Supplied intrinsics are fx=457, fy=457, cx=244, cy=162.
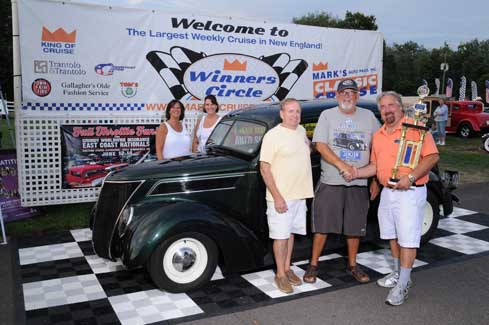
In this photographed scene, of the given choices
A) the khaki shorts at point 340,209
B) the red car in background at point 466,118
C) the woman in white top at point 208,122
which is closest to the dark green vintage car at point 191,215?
the khaki shorts at point 340,209

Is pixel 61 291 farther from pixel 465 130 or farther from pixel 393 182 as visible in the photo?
pixel 465 130

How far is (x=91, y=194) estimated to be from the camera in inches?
272

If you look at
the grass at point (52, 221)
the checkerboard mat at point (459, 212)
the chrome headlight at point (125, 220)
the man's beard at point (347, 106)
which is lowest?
the grass at point (52, 221)

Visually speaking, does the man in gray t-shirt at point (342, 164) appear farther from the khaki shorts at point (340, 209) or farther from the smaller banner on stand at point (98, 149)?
the smaller banner on stand at point (98, 149)

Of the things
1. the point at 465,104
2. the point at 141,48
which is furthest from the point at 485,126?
the point at 141,48

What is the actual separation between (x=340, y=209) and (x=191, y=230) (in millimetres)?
1355

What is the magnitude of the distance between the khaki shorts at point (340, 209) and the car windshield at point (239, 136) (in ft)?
2.64

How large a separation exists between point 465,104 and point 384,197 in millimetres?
18448

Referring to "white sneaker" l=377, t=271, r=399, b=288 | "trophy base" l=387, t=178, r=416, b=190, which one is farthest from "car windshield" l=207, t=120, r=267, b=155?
"white sneaker" l=377, t=271, r=399, b=288

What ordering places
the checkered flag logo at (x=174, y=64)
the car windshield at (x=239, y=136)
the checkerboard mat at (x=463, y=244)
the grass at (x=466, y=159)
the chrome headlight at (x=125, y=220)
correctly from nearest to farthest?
the chrome headlight at (x=125, y=220) < the car windshield at (x=239, y=136) < the checkerboard mat at (x=463, y=244) < the checkered flag logo at (x=174, y=64) < the grass at (x=466, y=159)

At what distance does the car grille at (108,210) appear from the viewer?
4.16 meters

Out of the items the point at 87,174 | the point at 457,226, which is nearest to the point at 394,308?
the point at 457,226

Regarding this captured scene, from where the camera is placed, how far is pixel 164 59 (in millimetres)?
7438

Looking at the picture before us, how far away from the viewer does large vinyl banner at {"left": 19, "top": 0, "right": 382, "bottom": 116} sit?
6.50 meters
